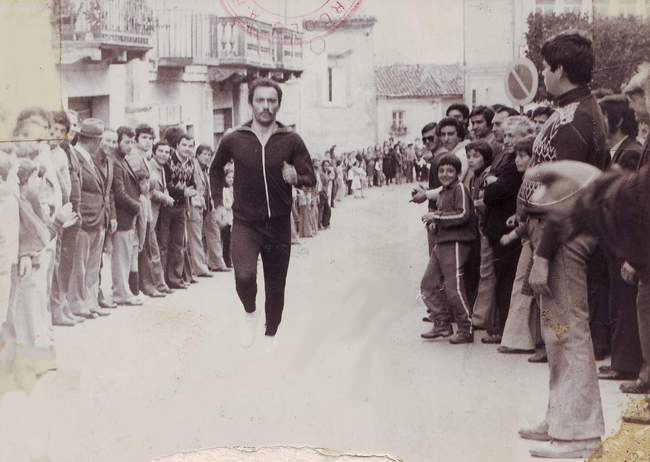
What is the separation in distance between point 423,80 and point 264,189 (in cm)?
99

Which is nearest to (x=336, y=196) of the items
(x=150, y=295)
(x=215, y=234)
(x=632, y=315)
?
(x=215, y=234)

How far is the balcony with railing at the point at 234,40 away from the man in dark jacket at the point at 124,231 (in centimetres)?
63

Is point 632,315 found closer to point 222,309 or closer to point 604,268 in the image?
point 604,268

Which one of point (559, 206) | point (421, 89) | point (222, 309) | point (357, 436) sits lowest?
point (357, 436)

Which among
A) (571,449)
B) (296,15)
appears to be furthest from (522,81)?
(571,449)

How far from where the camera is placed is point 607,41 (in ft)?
20.0

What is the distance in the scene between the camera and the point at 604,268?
611 centimetres

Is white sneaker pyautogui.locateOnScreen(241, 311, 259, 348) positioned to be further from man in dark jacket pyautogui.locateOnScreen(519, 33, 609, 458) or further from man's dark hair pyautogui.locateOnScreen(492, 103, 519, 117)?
man's dark hair pyautogui.locateOnScreen(492, 103, 519, 117)

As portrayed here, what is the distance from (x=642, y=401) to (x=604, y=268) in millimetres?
→ 680

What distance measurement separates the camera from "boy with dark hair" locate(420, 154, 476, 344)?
6.40m

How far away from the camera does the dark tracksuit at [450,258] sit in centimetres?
641

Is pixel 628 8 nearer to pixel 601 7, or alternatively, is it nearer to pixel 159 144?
pixel 601 7

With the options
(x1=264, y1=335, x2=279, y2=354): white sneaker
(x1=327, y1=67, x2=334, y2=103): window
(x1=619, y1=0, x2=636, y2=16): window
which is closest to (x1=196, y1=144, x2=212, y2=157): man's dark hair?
(x1=327, y1=67, x2=334, y2=103): window

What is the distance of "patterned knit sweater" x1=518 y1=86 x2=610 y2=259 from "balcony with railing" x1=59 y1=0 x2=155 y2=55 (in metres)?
2.12
